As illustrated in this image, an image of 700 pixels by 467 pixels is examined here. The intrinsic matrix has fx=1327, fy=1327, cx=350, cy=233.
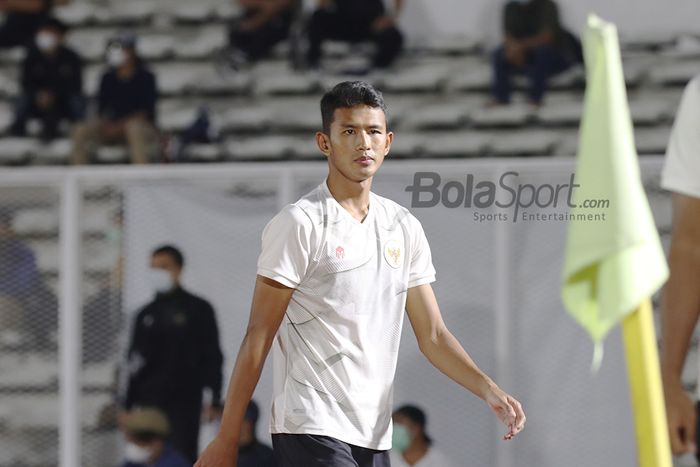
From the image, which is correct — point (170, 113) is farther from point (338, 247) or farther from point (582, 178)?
point (582, 178)

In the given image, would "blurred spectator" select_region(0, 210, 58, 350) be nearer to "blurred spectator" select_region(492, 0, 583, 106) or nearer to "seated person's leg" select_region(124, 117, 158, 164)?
"seated person's leg" select_region(124, 117, 158, 164)

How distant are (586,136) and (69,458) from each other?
4640 mm

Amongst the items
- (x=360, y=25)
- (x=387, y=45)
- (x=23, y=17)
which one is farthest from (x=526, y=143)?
(x=23, y=17)

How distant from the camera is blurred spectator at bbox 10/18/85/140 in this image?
883cm

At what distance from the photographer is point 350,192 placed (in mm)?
3336

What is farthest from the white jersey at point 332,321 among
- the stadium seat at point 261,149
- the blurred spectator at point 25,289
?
the stadium seat at point 261,149

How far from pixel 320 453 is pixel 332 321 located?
32 centimetres

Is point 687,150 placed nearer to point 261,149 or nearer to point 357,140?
point 357,140

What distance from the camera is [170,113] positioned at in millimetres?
9016

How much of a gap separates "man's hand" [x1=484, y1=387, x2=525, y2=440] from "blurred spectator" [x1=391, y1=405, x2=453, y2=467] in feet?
9.07

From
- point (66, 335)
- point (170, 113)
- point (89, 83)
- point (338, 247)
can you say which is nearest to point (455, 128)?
point (170, 113)

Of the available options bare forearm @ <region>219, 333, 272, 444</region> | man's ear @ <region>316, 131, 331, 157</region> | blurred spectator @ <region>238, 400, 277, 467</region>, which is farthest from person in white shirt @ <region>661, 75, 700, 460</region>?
blurred spectator @ <region>238, 400, 277, 467</region>

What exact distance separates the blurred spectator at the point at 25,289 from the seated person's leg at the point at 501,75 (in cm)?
323

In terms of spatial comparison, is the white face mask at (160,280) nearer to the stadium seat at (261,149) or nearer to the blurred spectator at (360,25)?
the stadium seat at (261,149)
